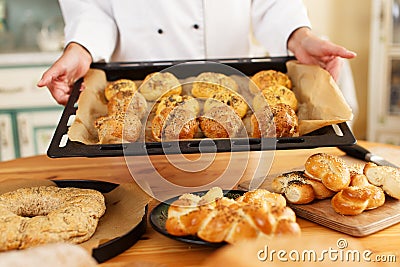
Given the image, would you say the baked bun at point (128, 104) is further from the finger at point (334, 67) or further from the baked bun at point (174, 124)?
the finger at point (334, 67)

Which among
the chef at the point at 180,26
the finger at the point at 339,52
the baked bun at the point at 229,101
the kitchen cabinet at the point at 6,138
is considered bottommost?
the kitchen cabinet at the point at 6,138

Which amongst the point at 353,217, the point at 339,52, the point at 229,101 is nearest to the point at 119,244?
the point at 353,217

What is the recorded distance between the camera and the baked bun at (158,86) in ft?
5.24

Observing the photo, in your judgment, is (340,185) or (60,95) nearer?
(340,185)

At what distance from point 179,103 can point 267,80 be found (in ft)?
1.02

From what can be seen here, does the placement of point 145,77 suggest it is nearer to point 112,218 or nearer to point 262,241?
point 112,218

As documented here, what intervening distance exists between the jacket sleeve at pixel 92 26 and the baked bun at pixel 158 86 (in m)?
0.30

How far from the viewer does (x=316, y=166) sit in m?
1.25

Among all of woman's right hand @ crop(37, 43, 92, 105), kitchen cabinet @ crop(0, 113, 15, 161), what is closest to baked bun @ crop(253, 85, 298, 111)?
woman's right hand @ crop(37, 43, 92, 105)

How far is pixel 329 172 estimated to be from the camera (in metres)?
1.22

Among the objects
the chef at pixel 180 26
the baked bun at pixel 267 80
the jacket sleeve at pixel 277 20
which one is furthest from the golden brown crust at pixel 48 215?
the jacket sleeve at pixel 277 20

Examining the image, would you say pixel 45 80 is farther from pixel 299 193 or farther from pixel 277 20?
pixel 277 20

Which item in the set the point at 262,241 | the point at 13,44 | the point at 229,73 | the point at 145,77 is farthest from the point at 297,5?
the point at 13,44

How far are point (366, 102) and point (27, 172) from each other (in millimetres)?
3560
